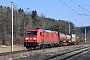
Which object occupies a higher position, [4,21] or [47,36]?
[4,21]

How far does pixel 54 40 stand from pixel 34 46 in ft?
44.0

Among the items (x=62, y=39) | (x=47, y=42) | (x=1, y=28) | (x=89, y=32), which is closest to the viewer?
(x=47, y=42)

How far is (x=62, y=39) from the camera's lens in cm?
6525

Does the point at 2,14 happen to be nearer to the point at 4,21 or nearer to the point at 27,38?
the point at 4,21

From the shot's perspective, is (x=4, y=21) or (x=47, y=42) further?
(x=4, y=21)

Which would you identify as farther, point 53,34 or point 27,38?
point 53,34

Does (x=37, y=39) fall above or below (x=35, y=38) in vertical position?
below

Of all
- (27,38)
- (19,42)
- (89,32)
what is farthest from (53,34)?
(89,32)

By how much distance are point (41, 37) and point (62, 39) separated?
67.8ft

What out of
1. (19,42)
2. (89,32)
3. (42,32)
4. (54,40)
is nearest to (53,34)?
(54,40)

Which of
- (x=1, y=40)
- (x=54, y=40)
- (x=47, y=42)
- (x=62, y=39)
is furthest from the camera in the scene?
(x=1, y=40)

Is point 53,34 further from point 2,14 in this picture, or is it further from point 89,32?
point 89,32

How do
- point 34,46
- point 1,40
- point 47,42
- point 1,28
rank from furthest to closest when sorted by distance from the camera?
point 1,28 < point 1,40 < point 47,42 < point 34,46

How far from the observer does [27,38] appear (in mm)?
43562
